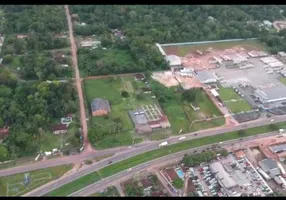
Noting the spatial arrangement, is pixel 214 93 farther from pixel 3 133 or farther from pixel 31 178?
pixel 3 133

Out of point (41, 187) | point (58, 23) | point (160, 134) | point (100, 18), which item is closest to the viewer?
point (41, 187)

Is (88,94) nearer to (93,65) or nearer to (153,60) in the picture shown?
(93,65)

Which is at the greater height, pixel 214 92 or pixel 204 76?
pixel 204 76

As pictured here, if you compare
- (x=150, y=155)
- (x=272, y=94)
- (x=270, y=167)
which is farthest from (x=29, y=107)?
(x=272, y=94)

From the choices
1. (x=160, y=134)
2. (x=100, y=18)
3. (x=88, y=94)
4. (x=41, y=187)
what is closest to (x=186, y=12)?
(x=100, y=18)

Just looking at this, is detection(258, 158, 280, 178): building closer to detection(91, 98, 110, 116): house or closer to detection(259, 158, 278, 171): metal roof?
detection(259, 158, 278, 171): metal roof

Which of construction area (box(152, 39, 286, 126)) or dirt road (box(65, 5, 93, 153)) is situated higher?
construction area (box(152, 39, 286, 126))

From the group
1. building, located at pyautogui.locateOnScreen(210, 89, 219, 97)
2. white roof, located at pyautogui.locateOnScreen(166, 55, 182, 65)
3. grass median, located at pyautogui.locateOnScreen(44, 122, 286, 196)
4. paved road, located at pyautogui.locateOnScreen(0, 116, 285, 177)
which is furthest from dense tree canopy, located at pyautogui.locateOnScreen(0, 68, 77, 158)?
building, located at pyautogui.locateOnScreen(210, 89, 219, 97)
